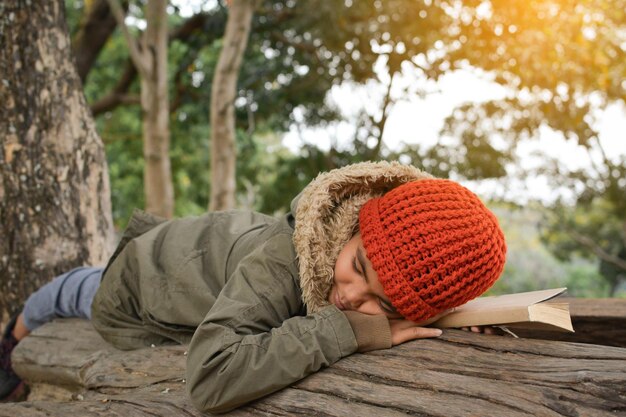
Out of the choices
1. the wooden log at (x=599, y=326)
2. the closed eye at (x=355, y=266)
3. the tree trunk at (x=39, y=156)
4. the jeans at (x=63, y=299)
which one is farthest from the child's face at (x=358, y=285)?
the tree trunk at (x=39, y=156)

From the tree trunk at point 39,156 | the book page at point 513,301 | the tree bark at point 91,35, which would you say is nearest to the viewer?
the book page at point 513,301

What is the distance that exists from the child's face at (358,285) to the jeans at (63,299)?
150 cm

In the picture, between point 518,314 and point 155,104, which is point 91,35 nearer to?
point 155,104

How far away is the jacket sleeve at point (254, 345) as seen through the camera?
1.75 m

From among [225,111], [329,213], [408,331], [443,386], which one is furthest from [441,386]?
[225,111]

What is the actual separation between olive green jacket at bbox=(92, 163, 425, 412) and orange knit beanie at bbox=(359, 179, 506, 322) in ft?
0.57

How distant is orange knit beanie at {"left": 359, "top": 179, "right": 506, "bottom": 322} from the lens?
1.78 m

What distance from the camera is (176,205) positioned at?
1716 cm

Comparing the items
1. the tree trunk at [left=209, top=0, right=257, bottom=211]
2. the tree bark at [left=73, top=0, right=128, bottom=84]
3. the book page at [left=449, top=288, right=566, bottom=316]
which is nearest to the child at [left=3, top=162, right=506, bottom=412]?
the book page at [left=449, top=288, right=566, bottom=316]

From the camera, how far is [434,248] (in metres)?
1.77

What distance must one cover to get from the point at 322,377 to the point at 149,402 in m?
0.58

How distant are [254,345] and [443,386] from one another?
525 mm

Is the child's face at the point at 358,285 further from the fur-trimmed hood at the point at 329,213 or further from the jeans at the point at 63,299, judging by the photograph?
the jeans at the point at 63,299

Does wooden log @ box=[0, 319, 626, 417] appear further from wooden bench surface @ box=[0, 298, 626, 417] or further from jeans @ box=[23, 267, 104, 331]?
jeans @ box=[23, 267, 104, 331]
